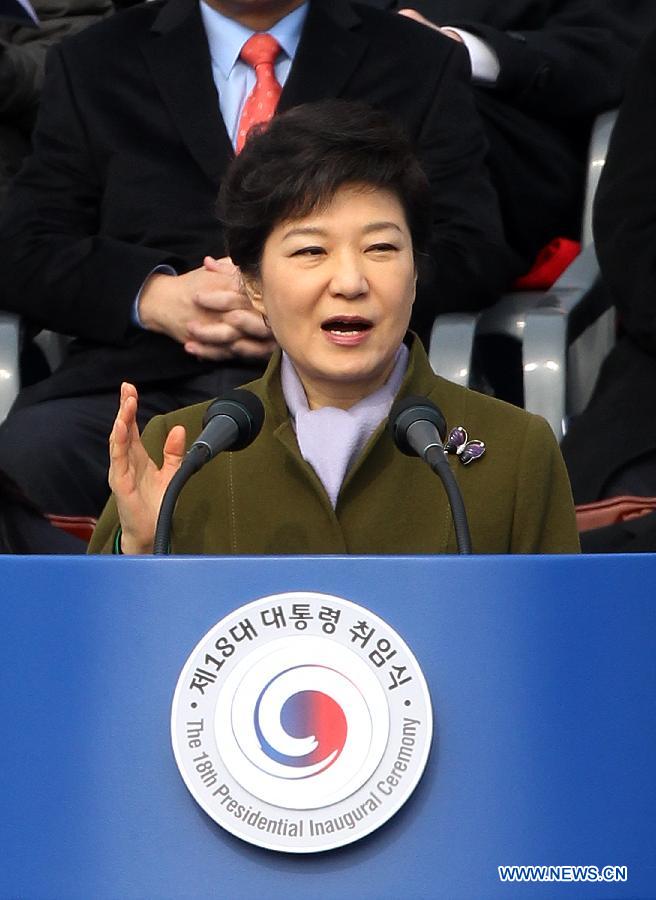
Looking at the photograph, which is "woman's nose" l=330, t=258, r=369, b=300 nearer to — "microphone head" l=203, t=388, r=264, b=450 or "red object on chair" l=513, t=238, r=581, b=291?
"microphone head" l=203, t=388, r=264, b=450

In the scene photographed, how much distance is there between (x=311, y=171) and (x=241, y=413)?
43cm

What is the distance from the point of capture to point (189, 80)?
295 cm

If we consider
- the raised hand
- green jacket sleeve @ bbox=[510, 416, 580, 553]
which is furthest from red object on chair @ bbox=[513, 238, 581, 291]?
the raised hand

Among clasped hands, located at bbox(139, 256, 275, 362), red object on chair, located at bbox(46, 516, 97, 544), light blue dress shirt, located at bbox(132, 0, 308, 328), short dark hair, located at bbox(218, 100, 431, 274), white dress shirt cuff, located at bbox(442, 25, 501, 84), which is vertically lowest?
red object on chair, located at bbox(46, 516, 97, 544)

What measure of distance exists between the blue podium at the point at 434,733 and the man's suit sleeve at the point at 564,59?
2134mm

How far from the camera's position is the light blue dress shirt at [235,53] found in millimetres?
2967

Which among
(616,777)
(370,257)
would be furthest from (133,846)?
(370,257)

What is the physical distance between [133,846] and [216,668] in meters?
0.14

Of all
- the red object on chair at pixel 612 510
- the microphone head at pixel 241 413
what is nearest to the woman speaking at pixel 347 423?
the microphone head at pixel 241 413

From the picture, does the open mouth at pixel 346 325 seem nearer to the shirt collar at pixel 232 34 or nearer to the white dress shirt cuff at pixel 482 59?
the shirt collar at pixel 232 34

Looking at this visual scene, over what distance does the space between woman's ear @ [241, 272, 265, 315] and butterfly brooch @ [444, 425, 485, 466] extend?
302mm

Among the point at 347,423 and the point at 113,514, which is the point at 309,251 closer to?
the point at 347,423

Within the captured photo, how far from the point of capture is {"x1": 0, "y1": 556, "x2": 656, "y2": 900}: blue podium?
1195 millimetres

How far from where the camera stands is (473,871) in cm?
119
